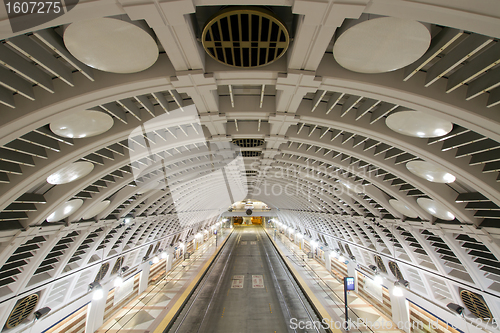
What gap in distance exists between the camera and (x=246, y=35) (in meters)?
3.06

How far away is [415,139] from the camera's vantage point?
5426 millimetres

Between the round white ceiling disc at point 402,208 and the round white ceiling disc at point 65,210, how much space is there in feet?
44.9

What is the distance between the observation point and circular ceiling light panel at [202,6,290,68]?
9.09 feet

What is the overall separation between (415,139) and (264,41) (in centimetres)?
504

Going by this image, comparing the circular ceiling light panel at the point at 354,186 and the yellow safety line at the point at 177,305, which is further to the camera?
the yellow safety line at the point at 177,305

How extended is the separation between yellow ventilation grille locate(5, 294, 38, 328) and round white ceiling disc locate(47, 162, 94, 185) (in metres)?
5.69

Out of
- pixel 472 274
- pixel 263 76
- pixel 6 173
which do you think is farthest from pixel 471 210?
pixel 6 173

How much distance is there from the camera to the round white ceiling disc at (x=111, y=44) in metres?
2.82

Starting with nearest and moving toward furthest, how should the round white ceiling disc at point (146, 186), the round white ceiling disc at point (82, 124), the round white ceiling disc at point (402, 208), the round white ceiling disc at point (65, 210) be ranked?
the round white ceiling disc at point (82, 124)
the round white ceiling disc at point (65, 210)
the round white ceiling disc at point (402, 208)
the round white ceiling disc at point (146, 186)

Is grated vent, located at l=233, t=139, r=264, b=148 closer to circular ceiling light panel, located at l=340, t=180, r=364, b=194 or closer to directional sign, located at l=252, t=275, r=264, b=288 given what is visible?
circular ceiling light panel, located at l=340, t=180, r=364, b=194

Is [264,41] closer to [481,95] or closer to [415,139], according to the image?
[481,95]

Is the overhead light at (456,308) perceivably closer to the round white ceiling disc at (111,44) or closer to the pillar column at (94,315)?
the round white ceiling disc at (111,44)

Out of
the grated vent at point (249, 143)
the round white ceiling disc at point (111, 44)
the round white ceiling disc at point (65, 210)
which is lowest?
the round white ceiling disc at point (65, 210)

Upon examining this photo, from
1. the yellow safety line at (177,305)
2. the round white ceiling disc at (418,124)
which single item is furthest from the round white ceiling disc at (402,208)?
the yellow safety line at (177,305)
